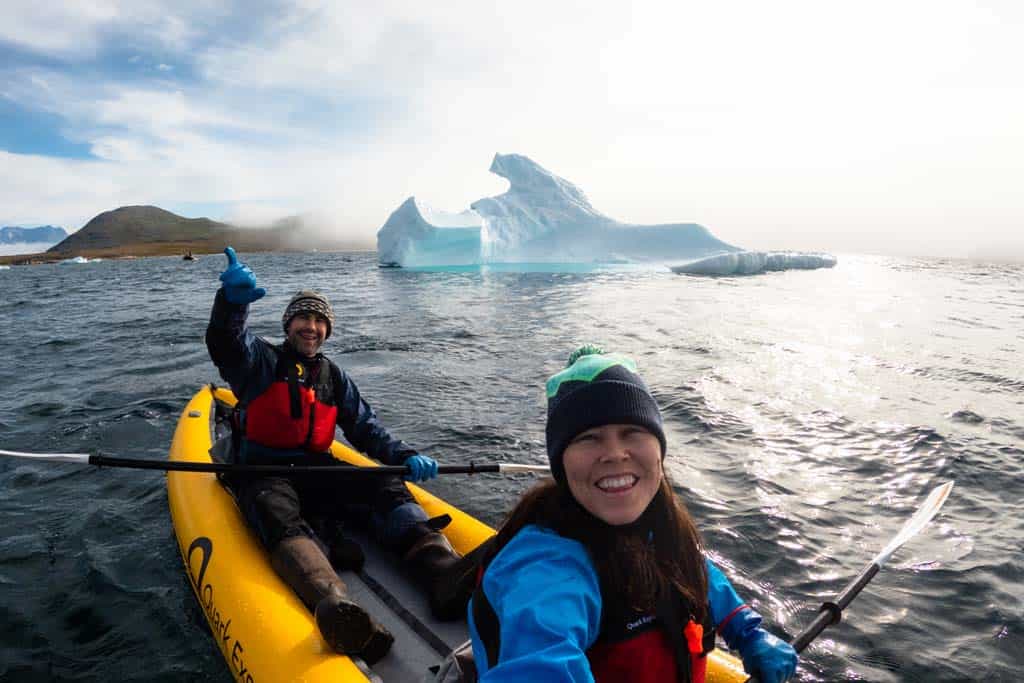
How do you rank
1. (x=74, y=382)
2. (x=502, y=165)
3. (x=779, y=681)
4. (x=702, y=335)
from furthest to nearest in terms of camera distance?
(x=502, y=165) → (x=702, y=335) → (x=74, y=382) → (x=779, y=681)

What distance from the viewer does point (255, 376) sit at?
3787 mm

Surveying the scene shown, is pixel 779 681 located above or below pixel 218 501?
above

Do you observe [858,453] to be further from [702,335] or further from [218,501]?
[702,335]

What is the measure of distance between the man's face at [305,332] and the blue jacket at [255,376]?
166 mm

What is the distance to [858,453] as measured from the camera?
5914 millimetres

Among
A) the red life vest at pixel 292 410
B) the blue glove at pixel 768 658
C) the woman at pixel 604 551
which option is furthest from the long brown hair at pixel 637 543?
the red life vest at pixel 292 410

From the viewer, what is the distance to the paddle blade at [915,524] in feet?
9.50

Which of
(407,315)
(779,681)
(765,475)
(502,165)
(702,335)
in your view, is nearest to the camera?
(779,681)

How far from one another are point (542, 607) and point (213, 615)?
9.09ft

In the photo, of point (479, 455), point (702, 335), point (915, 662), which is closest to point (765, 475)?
point (915, 662)

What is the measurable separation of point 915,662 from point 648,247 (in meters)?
34.4

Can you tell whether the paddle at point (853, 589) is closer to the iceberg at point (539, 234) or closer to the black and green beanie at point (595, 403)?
the black and green beanie at point (595, 403)

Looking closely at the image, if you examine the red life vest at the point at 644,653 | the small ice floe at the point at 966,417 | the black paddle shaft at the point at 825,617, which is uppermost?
the red life vest at the point at 644,653

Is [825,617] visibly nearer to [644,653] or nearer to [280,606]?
[644,653]
